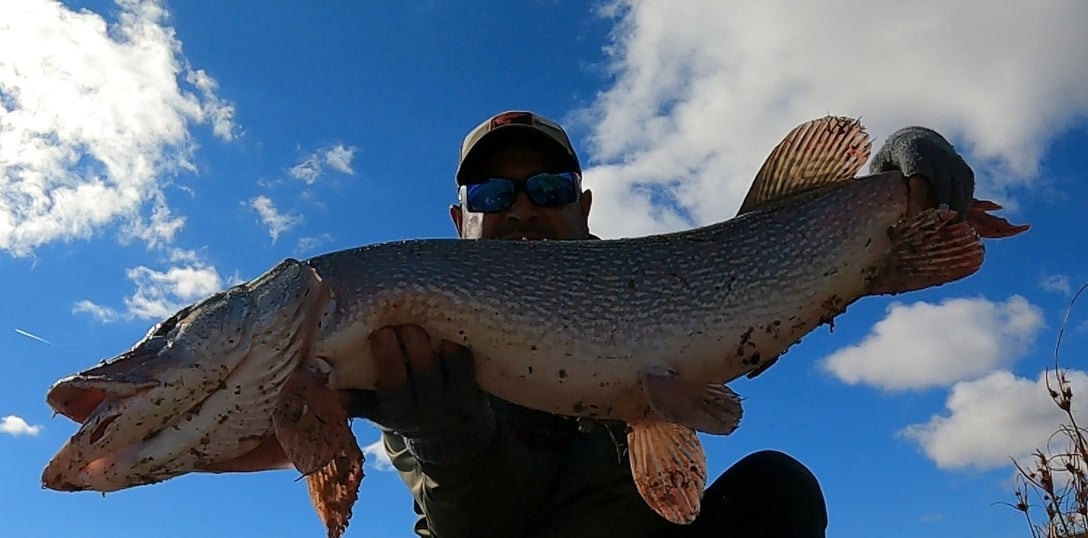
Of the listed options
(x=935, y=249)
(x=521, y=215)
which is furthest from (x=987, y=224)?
(x=521, y=215)

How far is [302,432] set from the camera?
2656 millimetres

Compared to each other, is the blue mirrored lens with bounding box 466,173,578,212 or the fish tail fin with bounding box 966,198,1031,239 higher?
the blue mirrored lens with bounding box 466,173,578,212

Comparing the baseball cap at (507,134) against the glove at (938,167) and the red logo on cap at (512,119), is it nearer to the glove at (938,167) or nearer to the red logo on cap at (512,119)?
the red logo on cap at (512,119)

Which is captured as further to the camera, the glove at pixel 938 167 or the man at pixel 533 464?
the glove at pixel 938 167

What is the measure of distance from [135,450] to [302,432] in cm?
43

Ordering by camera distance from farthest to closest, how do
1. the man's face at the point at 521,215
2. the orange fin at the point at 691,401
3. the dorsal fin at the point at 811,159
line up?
the man's face at the point at 521,215
the dorsal fin at the point at 811,159
the orange fin at the point at 691,401

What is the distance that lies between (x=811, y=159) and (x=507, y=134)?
1.51 metres

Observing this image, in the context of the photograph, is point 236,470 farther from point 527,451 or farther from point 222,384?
point 527,451

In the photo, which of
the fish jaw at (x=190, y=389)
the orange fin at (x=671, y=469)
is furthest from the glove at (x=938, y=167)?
the fish jaw at (x=190, y=389)

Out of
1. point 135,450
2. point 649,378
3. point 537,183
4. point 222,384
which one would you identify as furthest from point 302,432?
point 537,183

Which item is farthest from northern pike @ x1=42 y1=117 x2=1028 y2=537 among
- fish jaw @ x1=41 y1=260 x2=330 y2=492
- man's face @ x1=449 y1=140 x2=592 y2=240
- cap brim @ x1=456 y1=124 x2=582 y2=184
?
cap brim @ x1=456 y1=124 x2=582 y2=184

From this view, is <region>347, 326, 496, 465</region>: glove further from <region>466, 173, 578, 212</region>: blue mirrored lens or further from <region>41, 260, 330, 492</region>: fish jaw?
<region>466, 173, 578, 212</region>: blue mirrored lens

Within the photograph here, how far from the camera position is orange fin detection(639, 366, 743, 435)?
2789 mm

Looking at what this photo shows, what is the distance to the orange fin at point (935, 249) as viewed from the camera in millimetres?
3166
